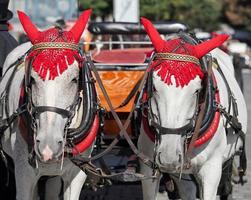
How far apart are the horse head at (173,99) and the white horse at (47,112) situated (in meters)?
0.59

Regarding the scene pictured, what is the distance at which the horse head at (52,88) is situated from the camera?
199 inches

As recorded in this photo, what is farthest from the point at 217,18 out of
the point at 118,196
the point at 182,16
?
the point at 118,196

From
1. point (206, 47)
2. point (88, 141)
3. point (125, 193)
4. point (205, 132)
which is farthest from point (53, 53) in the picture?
point (125, 193)

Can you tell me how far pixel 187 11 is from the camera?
56156mm

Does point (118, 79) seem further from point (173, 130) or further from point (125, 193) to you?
point (173, 130)

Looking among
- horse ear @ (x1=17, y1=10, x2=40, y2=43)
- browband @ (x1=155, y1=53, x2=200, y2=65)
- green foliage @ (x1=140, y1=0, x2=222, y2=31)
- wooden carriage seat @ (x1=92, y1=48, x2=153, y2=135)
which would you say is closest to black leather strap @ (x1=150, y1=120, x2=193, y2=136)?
browband @ (x1=155, y1=53, x2=200, y2=65)

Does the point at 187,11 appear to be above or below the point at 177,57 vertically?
below

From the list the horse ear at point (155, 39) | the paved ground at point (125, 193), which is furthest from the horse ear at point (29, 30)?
the paved ground at point (125, 193)

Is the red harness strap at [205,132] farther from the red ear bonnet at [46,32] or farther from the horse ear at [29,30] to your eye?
the horse ear at [29,30]

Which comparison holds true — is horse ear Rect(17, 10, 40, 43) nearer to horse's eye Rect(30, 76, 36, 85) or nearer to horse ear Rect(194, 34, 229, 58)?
horse's eye Rect(30, 76, 36, 85)

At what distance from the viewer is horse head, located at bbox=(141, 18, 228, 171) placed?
5.24m

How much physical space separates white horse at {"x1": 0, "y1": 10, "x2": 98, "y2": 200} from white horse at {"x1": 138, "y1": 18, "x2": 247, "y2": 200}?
56 centimetres

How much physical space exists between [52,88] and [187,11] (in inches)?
2035

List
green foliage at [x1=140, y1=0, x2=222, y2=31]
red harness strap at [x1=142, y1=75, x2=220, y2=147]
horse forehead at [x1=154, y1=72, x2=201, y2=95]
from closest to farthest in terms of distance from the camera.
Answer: horse forehead at [x1=154, y1=72, x2=201, y2=95] < red harness strap at [x1=142, y1=75, x2=220, y2=147] < green foliage at [x1=140, y1=0, x2=222, y2=31]
